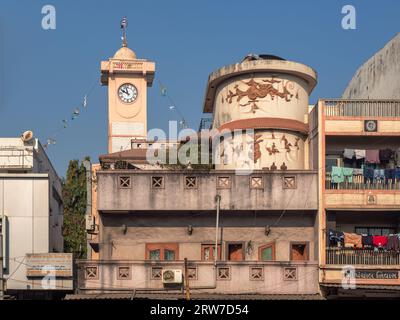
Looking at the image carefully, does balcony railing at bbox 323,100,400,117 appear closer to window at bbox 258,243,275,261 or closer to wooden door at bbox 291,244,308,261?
wooden door at bbox 291,244,308,261

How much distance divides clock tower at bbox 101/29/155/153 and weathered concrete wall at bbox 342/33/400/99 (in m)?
37.1

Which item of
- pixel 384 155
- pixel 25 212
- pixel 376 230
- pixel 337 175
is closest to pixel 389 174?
pixel 384 155

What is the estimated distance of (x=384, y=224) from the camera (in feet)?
112

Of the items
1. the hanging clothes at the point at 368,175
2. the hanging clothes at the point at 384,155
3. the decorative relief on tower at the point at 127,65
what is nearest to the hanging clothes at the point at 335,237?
the hanging clothes at the point at 368,175

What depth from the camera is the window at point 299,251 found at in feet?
110

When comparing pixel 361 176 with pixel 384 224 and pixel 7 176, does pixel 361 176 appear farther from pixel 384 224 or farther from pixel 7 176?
pixel 7 176

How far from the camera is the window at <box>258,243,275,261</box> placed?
33.6m

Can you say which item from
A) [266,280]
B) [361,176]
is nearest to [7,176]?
[266,280]

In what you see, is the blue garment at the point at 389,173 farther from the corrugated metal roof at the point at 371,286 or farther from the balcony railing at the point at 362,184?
the corrugated metal roof at the point at 371,286

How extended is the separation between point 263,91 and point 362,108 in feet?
16.2

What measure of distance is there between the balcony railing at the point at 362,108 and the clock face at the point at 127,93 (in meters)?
52.4

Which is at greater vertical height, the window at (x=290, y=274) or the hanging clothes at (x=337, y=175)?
the hanging clothes at (x=337, y=175)

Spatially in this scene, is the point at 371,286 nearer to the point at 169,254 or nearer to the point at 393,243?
the point at 393,243

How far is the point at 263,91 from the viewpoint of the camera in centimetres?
3588
